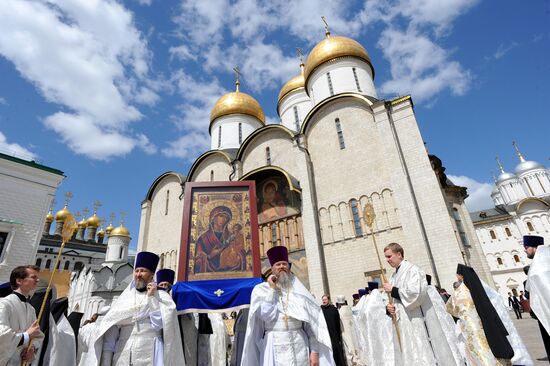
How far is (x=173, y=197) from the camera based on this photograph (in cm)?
2058

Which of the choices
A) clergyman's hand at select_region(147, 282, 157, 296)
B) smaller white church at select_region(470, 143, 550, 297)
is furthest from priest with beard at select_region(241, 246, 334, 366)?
smaller white church at select_region(470, 143, 550, 297)

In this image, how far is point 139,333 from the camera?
9.64ft

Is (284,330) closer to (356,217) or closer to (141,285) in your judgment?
(141,285)

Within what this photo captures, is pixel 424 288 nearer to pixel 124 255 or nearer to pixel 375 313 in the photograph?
pixel 375 313

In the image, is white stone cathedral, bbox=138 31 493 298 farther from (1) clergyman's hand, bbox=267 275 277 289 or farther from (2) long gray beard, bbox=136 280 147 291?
(2) long gray beard, bbox=136 280 147 291

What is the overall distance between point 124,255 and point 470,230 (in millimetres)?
32354

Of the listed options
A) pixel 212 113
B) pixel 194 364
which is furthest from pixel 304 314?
pixel 212 113

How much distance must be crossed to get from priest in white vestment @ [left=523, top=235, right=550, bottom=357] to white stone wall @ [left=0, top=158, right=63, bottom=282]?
19131mm

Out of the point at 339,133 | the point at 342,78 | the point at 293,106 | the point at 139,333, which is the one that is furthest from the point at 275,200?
the point at 139,333

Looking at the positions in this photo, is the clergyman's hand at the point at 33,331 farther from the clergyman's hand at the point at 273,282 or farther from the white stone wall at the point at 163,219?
the white stone wall at the point at 163,219

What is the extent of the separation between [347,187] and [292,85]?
13551mm

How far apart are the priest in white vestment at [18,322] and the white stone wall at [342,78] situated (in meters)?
16.6

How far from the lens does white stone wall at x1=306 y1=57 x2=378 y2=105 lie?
17.5 metres

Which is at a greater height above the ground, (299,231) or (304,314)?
(299,231)
